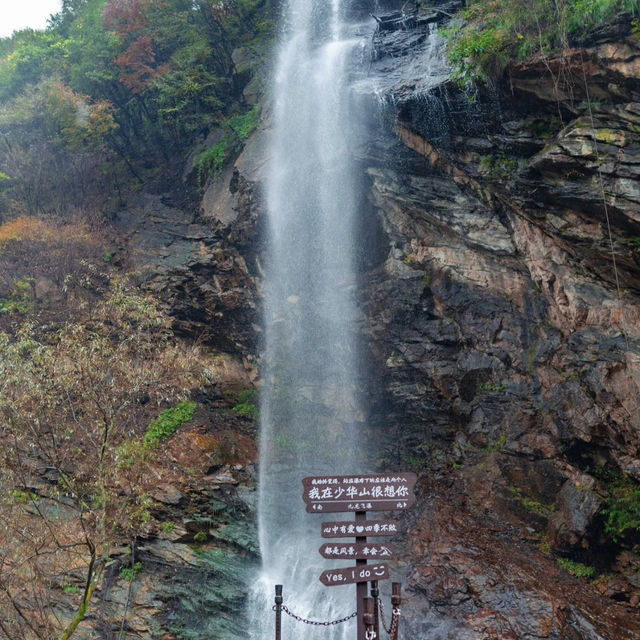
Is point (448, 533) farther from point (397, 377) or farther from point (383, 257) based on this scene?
point (383, 257)

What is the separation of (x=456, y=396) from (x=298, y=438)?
445cm

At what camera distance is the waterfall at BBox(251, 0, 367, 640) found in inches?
576

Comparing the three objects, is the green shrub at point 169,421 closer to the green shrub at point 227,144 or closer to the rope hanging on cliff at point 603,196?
the green shrub at point 227,144

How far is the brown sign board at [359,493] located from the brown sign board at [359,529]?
20 cm

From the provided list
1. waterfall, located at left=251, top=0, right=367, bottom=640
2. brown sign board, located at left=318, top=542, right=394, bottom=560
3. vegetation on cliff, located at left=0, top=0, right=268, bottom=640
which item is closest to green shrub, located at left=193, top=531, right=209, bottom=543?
vegetation on cliff, located at left=0, top=0, right=268, bottom=640

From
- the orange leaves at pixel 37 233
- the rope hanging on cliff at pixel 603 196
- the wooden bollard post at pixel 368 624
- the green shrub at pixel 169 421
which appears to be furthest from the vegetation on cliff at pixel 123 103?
the wooden bollard post at pixel 368 624

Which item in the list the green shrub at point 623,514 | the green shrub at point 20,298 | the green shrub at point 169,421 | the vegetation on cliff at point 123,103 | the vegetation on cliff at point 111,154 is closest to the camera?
the green shrub at point 623,514

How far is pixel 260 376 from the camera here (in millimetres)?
15930

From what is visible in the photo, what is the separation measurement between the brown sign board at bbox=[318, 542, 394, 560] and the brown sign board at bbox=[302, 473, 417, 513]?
433 millimetres

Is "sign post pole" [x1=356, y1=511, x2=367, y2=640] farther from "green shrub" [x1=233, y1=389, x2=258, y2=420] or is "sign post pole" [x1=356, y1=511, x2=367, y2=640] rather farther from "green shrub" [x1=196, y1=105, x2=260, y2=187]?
"green shrub" [x1=196, y1=105, x2=260, y2=187]

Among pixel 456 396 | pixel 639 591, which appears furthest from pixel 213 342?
pixel 639 591

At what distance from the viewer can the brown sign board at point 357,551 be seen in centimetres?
677

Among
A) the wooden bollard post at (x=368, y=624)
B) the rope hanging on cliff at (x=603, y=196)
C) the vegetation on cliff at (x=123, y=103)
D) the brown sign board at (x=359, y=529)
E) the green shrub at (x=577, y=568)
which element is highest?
the vegetation on cliff at (x=123, y=103)

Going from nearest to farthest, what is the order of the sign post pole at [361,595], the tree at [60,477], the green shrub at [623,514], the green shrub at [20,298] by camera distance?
the sign post pole at [361,595] < the tree at [60,477] < the green shrub at [623,514] < the green shrub at [20,298]
